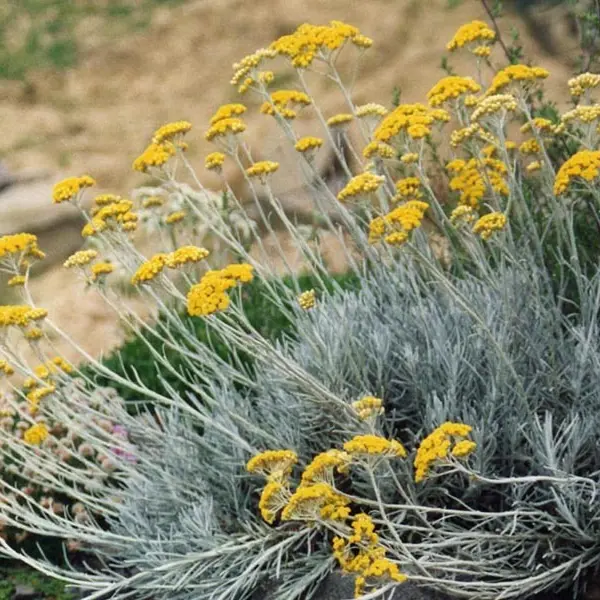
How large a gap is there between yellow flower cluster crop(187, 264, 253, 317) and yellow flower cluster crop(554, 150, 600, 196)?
0.92m

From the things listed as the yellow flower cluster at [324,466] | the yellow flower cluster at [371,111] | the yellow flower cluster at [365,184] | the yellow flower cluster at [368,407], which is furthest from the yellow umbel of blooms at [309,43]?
the yellow flower cluster at [324,466]

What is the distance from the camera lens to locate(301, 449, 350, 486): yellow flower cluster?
2787mm

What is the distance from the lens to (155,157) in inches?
142

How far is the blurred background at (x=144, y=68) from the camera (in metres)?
10.9

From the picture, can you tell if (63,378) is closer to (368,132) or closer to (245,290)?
(368,132)

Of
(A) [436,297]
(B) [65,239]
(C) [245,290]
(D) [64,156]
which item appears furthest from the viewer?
(D) [64,156]

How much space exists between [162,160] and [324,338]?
2.72 feet

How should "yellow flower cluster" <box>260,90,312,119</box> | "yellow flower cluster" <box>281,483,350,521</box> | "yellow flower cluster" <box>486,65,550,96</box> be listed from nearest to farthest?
1. "yellow flower cluster" <box>281,483,350,521</box>
2. "yellow flower cluster" <box>486,65,550,96</box>
3. "yellow flower cluster" <box>260,90,312,119</box>

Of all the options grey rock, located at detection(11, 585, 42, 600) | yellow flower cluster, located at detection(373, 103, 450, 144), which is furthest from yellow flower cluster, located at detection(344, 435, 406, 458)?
grey rock, located at detection(11, 585, 42, 600)

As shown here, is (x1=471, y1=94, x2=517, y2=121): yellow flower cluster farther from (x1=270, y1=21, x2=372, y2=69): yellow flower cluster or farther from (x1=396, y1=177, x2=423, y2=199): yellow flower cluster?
(x1=270, y1=21, x2=372, y2=69): yellow flower cluster

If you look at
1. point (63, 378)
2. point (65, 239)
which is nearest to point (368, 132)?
point (63, 378)

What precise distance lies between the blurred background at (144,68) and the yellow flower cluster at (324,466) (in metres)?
7.67

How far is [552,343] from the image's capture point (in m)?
3.49

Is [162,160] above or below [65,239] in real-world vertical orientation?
above
